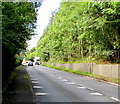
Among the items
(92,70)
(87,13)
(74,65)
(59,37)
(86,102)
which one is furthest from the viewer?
(59,37)

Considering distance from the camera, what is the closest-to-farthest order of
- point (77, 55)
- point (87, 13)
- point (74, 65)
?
point (87, 13), point (74, 65), point (77, 55)

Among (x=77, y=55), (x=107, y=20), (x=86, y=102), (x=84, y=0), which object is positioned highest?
(x=84, y=0)

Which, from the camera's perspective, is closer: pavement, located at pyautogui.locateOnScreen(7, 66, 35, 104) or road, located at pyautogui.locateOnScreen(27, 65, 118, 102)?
pavement, located at pyautogui.locateOnScreen(7, 66, 35, 104)

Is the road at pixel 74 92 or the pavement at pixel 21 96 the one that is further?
the road at pixel 74 92

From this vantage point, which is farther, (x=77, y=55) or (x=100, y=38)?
(x=77, y=55)

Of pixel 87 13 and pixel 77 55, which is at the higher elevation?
pixel 87 13

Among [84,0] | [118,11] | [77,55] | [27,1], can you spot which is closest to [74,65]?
[77,55]

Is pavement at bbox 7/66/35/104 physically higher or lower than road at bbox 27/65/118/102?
higher

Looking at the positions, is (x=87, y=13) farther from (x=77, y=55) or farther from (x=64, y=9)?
(x=77, y=55)

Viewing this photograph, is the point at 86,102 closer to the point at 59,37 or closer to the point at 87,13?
the point at 87,13

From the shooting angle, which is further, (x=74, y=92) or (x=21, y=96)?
(x=74, y=92)

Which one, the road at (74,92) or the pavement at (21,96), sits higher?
the pavement at (21,96)

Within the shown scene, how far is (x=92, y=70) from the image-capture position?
108 feet

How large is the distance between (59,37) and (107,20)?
3280cm
